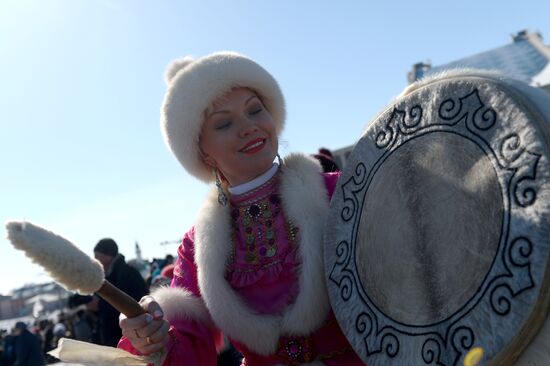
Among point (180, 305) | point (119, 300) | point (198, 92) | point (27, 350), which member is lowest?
point (27, 350)

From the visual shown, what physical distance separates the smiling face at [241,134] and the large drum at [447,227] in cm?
40

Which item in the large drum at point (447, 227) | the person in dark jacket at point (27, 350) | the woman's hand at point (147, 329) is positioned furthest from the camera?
the person in dark jacket at point (27, 350)

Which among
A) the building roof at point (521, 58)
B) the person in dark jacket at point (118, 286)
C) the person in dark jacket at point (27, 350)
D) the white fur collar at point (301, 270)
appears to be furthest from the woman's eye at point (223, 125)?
the building roof at point (521, 58)

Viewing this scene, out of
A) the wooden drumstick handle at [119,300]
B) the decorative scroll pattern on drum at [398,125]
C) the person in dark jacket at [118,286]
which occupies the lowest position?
the person in dark jacket at [118,286]

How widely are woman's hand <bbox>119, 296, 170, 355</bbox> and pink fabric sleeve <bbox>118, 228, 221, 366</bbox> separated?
8 cm

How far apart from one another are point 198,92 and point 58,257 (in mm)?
887

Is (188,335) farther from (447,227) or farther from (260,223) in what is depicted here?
(447,227)

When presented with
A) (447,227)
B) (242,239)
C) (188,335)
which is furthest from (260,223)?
(447,227)

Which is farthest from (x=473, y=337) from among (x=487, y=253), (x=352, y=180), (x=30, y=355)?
(x=30, y=355)

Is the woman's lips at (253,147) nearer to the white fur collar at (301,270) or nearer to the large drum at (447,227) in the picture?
the white fur collar at (301,270)

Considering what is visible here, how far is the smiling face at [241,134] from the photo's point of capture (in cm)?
186

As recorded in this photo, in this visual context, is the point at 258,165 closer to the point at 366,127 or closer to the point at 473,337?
the point at 366,127

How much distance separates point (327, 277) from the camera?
5.14ft

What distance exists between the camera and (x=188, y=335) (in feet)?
6.06
